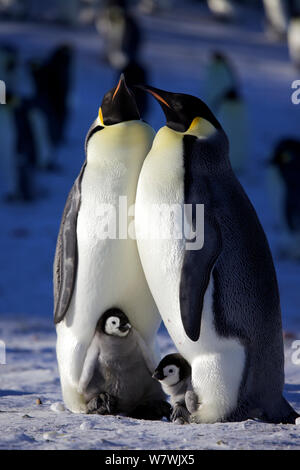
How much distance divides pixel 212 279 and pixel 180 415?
0.51 metres

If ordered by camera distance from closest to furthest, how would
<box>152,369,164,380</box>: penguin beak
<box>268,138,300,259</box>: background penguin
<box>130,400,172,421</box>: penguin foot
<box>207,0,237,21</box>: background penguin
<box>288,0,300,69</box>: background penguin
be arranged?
1. <box>152,369,164,380</box>: penguin beak
2. <box>130,400,172,421</box>: penguin foot
3. <box>268,138,300,259</box>: background penguin
4. <box>288,0,300,69</box>: background penguin
5. <box>207,0,237,21</box>: background penguin

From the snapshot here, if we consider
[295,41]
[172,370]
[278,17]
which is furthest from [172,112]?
[278,17]

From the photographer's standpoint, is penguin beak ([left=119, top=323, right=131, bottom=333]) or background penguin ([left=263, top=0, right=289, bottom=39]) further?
background penguin ([left=263, top=0, right=289, bottom=39])

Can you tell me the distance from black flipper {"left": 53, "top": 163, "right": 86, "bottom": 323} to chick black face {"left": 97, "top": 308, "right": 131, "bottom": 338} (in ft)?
0.48

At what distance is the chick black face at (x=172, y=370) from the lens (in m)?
3.19

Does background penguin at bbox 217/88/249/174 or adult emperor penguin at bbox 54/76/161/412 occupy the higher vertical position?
background penguin at bbox 217/88/249/174

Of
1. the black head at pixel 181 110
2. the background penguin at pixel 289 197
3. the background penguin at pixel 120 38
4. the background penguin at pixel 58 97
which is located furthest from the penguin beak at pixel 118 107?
the background penguin at pixel 120 38

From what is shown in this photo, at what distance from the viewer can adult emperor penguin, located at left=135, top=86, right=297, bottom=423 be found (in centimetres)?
312

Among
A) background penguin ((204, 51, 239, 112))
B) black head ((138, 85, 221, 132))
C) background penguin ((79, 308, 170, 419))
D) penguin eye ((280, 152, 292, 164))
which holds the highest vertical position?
background penguin ((204, 51, 239, 112))

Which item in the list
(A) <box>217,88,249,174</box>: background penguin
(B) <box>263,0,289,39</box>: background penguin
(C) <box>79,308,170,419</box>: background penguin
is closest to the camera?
(C) <box>79,308,170,419</box>: background penguin

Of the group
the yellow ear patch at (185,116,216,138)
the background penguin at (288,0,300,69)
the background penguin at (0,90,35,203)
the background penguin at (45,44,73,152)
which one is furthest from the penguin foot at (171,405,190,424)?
the background penguin at (288,0,300,69)

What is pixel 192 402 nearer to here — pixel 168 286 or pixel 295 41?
pixel 168 286

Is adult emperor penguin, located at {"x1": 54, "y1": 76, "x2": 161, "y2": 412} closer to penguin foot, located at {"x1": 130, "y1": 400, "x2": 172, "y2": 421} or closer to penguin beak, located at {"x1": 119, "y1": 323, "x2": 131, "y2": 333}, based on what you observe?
penguin beak, located at {"x1": 119, "y1": 323, "x2": 131, "y2": 333}

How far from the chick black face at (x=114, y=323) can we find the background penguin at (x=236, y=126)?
8.16 m
